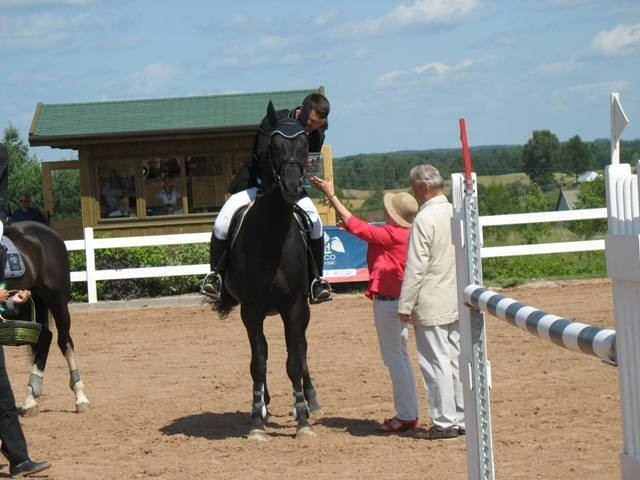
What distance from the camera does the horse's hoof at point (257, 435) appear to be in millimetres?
8375

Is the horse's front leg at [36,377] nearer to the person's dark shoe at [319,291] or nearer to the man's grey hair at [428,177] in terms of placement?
the person's dark shoe at [319,291]

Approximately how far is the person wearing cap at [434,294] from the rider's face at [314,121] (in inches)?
35.5

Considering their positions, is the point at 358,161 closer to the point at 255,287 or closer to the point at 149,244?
the point at 149,244

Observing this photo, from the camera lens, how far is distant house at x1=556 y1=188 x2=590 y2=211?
26973 mm

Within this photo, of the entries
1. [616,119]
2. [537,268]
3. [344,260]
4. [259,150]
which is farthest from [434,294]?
[537,268]

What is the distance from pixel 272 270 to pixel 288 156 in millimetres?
1071

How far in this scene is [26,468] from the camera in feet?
24.0

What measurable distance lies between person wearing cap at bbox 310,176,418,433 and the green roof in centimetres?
1481

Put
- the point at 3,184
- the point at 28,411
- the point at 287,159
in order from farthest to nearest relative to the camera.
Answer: the point at 28,411 → the point at 3,184 → the point at 287,159

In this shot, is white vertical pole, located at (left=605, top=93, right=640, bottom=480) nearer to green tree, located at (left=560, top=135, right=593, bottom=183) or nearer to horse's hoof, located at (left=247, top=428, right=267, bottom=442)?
horse's hoof, located at (left=247, top=428, right=267, bottom=442)

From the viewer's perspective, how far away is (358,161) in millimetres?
51500

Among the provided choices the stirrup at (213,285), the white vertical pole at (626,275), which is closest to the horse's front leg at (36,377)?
the stirrup at (213,285)

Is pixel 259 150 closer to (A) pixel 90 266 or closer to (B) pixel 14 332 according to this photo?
(B) pixel 14 332

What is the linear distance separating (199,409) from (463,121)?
515 centimetres
